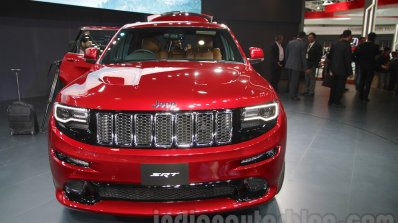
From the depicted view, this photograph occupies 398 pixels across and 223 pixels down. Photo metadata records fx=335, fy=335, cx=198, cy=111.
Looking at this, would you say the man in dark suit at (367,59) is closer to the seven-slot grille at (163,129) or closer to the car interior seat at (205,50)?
the car interior seat at (205,50)

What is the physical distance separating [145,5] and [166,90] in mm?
7918

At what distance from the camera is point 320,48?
8.03m

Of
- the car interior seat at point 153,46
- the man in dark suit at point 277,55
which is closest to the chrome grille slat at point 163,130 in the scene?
the car interior seat at point 153,46

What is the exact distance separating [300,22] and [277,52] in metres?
3.71

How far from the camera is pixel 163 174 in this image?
74.6 inches

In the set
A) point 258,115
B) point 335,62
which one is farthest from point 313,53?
point 258,115

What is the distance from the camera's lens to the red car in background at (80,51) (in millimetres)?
4592

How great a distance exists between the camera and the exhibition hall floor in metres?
2.54

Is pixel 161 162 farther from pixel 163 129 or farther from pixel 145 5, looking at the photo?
pixel 145 5

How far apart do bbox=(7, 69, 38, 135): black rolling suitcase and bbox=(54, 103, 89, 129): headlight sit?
281cm

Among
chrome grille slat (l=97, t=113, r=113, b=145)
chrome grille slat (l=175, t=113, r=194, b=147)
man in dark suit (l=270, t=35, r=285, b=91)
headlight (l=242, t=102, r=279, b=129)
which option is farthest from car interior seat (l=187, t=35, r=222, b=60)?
man in dark suit (l=270, t=35, r=285, b=91)

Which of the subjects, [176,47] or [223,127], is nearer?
[223,127]

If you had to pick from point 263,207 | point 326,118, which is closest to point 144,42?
point 263,207

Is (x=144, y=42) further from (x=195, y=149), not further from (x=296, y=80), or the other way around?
(x=296, y=80)
